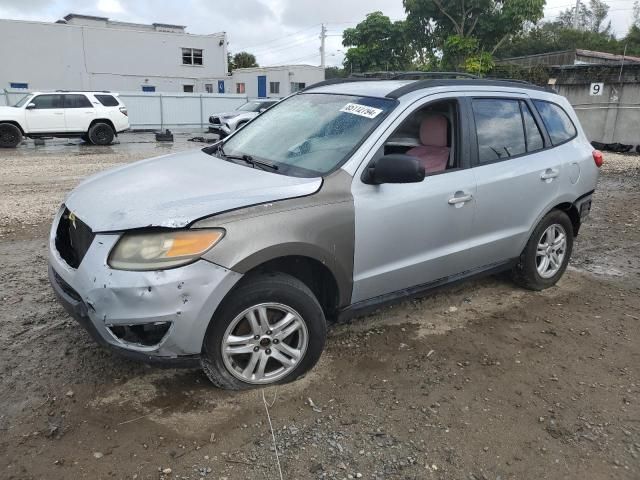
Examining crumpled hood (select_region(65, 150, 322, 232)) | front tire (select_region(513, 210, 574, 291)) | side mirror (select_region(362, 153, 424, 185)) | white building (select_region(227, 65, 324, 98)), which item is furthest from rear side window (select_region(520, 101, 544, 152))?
white building (select_region(227, 65, 324, 98))

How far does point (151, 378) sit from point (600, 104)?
1935cm

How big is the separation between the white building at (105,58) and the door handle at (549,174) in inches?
1562

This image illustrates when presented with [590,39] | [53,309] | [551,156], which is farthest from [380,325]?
[590,39]

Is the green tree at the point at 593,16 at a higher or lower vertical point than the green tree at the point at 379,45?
higher

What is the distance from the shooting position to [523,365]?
3.59 m

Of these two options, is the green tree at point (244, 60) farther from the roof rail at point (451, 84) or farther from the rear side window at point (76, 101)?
the roof rail at point (451, 84)

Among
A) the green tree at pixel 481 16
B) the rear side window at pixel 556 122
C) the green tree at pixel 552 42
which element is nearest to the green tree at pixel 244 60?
the green tree at pixel 552 42

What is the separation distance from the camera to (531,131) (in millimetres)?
4492

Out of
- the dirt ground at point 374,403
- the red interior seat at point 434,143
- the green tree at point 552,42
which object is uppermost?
the green tree at point 552,42

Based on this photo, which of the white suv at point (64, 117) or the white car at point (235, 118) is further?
the white car at point (235, 118)

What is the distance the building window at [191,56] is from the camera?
136 feet

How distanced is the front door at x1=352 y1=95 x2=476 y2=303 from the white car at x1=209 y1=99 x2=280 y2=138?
16.0 meters

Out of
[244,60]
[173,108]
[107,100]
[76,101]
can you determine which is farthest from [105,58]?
[244,60]

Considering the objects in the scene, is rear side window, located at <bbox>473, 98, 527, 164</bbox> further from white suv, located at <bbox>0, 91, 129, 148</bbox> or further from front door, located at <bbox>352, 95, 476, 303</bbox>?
white suv, located at <bbox>0, 91, 129, 148</bbox>
